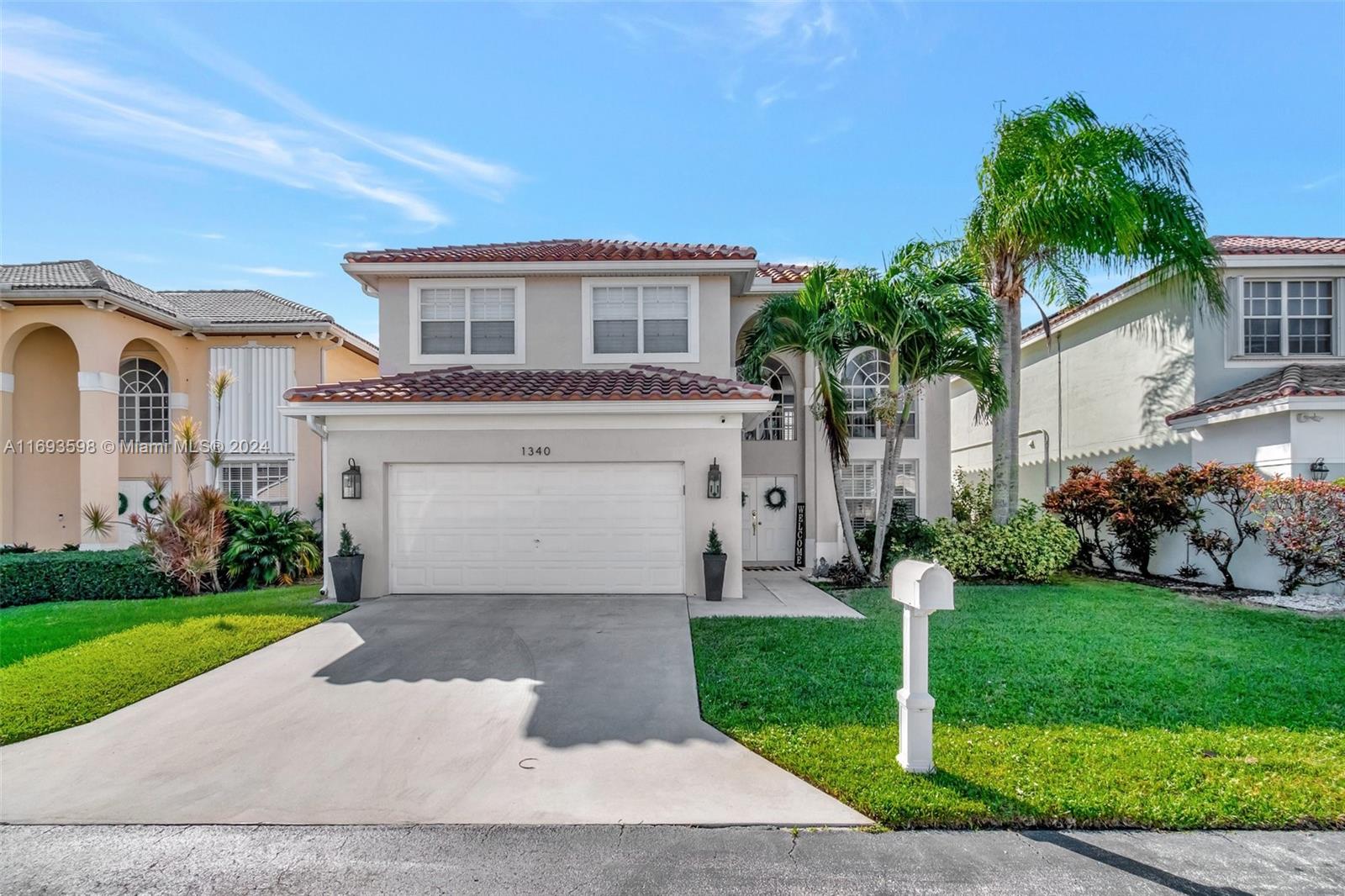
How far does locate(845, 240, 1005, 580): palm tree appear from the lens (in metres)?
11.2

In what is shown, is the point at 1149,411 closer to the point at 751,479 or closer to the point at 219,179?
the point at 751,479

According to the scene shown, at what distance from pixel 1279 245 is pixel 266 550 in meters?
22.3

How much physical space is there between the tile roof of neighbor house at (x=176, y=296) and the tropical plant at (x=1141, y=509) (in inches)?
749

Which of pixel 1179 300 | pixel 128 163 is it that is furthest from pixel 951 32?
pixel 128 163

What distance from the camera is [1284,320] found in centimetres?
1332

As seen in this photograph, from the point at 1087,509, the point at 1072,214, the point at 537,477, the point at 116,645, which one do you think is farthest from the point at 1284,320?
the point at 116,645

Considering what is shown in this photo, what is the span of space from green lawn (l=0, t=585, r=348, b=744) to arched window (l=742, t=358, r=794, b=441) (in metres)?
9.26

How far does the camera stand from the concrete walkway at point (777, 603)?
9.40m

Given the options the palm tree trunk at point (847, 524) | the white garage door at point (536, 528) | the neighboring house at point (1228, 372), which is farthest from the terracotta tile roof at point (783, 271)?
the neighboring house at point (1228, 372)

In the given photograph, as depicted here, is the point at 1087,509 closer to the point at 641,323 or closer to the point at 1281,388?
the point at 1281,388

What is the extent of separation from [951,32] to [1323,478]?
396 inches

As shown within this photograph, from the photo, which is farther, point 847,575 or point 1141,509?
point 847,575

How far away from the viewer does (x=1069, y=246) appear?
1202 centimetres

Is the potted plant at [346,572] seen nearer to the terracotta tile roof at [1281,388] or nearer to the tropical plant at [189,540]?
the tropical plant at [189,540]
